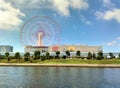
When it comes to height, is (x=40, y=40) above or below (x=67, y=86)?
above

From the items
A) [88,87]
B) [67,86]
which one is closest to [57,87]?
[67,86]

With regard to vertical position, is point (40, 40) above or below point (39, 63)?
above

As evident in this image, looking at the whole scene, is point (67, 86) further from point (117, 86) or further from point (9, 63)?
point (9, 63)

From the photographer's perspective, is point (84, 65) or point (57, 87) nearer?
point (57, 87)

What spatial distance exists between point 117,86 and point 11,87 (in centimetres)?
→ 2294

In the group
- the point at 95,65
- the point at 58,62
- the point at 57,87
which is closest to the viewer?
the point at 57,87

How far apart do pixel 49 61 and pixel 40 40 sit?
1962 centimetres

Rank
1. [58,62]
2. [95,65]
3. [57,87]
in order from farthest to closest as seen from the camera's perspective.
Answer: [58,62]
[95,65]
[57,87]

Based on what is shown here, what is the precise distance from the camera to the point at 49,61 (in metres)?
199

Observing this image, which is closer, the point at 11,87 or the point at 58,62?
the point at 11,87

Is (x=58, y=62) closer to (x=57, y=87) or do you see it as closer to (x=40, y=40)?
(x=40, y=40)

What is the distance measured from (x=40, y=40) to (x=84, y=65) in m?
32.7

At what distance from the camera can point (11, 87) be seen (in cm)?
6012

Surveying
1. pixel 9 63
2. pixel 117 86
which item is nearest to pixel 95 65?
pixel 9 63
